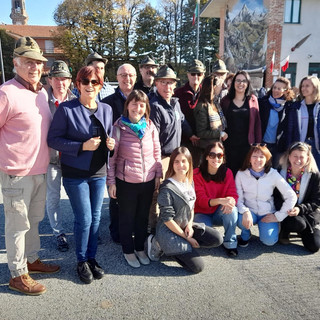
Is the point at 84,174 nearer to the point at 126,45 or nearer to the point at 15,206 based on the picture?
the point at 15,206

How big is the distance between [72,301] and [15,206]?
39.4 inches

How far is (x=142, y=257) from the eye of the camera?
3.46 m

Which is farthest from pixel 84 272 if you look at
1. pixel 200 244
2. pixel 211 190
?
pixel 211 190

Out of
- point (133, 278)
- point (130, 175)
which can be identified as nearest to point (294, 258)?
point (133, 278)

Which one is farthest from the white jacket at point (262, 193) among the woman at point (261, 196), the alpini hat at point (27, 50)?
the alpini hat at point (27, 50)

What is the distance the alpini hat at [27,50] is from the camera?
2.65 m

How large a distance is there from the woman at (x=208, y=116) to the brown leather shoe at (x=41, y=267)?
8.44 feet

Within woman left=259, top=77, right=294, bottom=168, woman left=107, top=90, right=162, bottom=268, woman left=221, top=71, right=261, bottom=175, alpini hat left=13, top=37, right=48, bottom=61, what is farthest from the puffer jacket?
woman left=259, top=77, right=294, bottom=168

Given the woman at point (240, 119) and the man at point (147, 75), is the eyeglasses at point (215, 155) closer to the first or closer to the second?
the woman at point (240, 119)

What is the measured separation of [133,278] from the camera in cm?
311

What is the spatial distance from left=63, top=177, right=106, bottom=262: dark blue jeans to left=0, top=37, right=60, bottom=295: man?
35 centimetres

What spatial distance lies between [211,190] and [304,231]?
1.26 metres

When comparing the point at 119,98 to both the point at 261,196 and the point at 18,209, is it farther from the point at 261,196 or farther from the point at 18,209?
the point at 261,196

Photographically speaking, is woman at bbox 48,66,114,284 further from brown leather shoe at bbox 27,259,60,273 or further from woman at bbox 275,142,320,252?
woman at bbox 275,142,320,252
